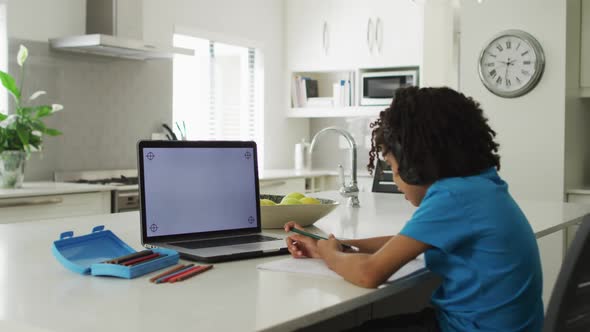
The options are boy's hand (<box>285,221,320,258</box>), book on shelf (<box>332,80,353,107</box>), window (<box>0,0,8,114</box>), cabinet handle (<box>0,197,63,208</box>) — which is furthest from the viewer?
book on shelf (<box>332,80,353,107</box>)

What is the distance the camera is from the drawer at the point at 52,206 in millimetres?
3223

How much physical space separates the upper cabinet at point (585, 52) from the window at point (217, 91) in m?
2.61

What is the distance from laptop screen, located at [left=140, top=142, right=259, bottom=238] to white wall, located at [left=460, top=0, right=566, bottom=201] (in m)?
2.97

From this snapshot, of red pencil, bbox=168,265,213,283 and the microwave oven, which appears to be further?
the microwave oven

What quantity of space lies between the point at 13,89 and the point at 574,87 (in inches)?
135

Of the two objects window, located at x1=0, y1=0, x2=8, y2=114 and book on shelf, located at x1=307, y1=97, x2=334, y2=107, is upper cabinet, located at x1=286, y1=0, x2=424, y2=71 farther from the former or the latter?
window, located at x1=0, y1=0, x2=8, y2=114

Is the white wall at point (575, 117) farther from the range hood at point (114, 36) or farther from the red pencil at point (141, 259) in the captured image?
the red pencil at point (141, 259)

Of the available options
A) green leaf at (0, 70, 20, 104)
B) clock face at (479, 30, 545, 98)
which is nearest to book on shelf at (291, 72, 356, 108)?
clock face at (479, 30, 545, 98)

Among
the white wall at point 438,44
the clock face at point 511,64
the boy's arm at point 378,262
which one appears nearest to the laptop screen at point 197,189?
the boy's arm at point 378,262

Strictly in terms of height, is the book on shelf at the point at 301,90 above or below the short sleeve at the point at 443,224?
above

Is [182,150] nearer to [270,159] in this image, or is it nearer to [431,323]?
[431,323]

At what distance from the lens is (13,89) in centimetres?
360

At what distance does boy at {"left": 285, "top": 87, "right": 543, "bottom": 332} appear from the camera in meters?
1.39

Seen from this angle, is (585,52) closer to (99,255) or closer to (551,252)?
(551,252)
